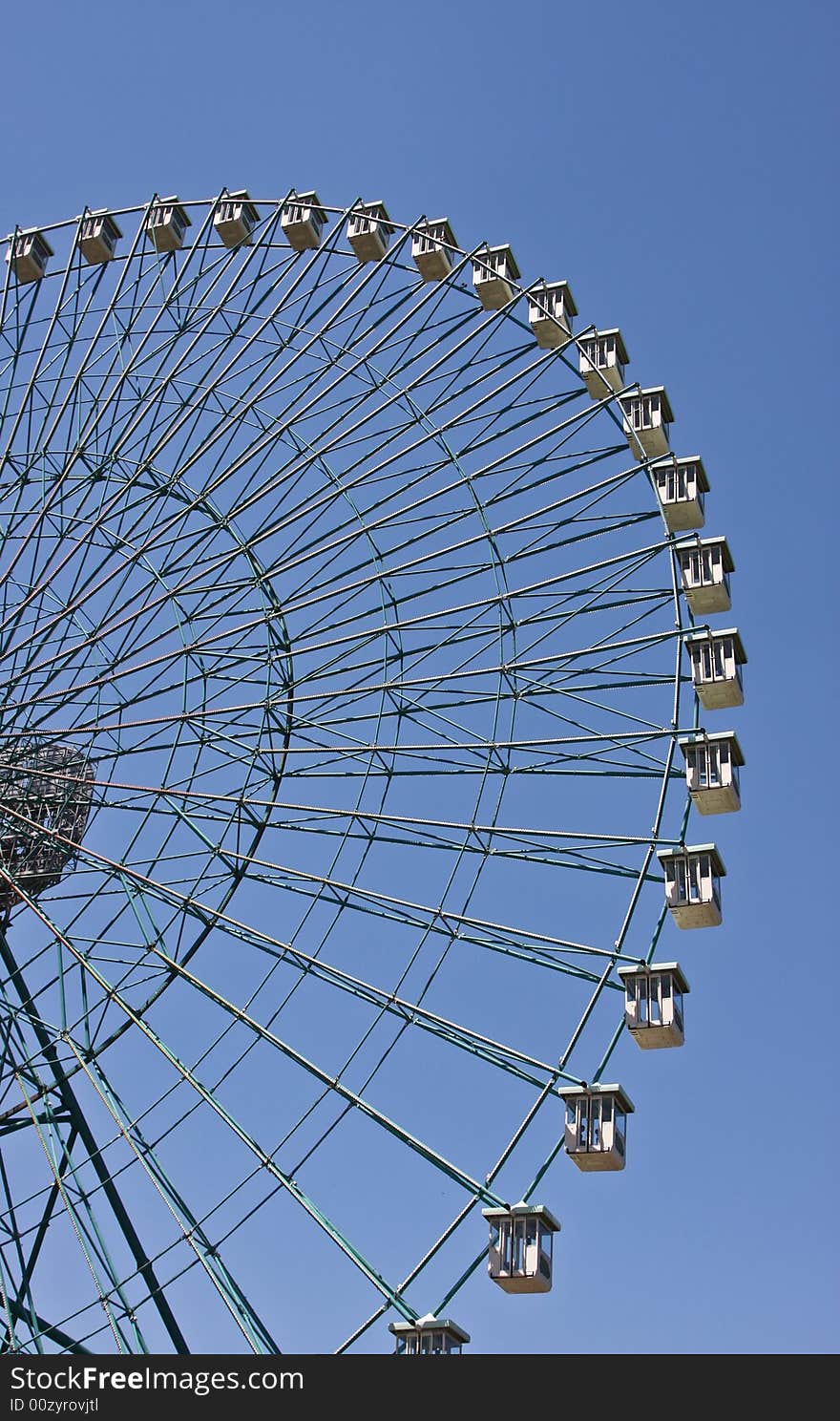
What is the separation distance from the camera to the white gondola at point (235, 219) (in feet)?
103

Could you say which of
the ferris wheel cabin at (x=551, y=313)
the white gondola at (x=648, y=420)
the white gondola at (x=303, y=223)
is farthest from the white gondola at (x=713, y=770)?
the white gondola at (x=303, y=223)

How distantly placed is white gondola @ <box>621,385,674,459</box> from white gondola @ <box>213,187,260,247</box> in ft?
22.5

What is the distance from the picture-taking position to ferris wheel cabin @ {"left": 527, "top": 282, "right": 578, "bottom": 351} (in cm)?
2917

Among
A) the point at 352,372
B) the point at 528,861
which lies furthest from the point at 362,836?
the point at 352,372

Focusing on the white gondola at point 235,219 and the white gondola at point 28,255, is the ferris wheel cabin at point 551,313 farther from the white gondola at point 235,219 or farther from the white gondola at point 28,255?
the white gondola at point 28,255

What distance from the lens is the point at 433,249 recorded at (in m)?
30.1

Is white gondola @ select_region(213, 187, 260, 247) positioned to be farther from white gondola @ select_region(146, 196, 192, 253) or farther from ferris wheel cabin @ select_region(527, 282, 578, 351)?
ferris wheel cabin @ select_region(527, 282, 578, 351)

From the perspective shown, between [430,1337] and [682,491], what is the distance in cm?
1146

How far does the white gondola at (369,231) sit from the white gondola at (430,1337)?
618 inches

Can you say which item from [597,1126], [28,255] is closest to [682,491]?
[597,1126]

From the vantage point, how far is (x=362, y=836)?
86.3ft

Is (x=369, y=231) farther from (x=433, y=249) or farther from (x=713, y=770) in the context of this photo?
(x=713, y=770)
